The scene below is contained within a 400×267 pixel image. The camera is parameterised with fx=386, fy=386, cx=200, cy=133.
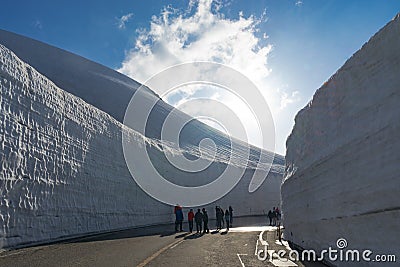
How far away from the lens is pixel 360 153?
257 inches

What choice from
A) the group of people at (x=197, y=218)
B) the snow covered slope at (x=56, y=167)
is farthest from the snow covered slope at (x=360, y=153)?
the group of people at (x=197, y=218)

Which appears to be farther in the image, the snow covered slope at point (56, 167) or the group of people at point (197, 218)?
the group of people at point (197, 218)

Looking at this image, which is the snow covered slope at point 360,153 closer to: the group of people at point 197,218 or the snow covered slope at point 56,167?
the snow covered slope at point 56,167

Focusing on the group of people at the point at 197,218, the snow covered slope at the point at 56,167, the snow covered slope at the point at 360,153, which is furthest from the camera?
the group of people at the point at 197,218

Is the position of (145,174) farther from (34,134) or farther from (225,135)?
(225,135)

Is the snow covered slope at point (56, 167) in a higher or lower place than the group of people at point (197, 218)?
higher

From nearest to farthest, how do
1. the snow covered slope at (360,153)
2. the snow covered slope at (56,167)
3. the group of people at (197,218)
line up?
1. the snow covered slope at (360,153)
2. the snow covered slope at (56,167)
3. the group of people at (197,218)

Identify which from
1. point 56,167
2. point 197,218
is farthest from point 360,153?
point 197,218

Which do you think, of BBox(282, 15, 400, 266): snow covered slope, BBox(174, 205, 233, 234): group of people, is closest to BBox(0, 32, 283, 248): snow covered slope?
BBox(174, 205, 233, 234): group of people

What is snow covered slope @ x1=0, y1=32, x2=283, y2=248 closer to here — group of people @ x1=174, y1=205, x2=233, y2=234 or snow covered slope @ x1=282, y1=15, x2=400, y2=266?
group of people @ x1=174, y1=205, x2=233, y2=234

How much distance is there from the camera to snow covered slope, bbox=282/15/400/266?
17.9 feet

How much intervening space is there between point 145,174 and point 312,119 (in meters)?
19.7

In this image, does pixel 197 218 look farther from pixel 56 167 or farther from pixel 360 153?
pixel 360 153

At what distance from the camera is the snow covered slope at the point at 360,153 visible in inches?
214
